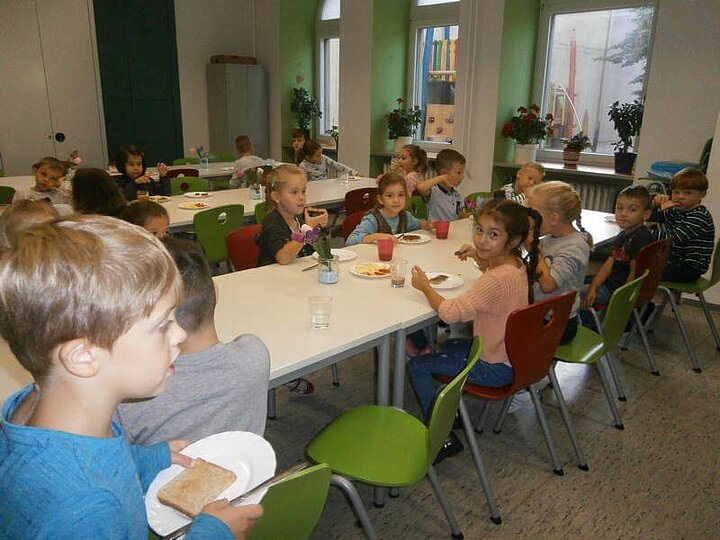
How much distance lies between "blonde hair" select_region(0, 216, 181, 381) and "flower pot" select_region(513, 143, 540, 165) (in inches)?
230

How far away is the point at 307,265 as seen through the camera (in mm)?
2807

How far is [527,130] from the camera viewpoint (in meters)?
6.09

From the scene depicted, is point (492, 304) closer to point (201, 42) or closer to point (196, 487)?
point (196, 487)

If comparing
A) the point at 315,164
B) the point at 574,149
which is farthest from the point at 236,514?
the point at 574,149

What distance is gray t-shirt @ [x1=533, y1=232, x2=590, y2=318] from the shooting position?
2.72 m

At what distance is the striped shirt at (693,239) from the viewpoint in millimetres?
3715

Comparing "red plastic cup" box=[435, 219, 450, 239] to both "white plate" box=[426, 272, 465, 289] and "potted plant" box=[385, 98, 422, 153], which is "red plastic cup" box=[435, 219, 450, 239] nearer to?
"white plate" box=[426, 272, 465, 289]

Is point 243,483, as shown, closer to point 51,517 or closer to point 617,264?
point 51,517

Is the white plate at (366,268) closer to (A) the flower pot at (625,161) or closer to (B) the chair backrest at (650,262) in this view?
(B) the chair backrest at (650,262)

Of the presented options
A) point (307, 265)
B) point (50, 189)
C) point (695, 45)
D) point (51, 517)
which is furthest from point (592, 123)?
point (51, 517)

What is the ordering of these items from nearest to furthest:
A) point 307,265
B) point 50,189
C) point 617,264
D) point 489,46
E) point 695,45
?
point 307,265, point 617,264, point 50,189, point 695,45, point 489,46

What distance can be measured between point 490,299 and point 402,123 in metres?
5.39

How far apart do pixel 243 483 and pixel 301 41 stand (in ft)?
27.5

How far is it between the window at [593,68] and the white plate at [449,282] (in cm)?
432
